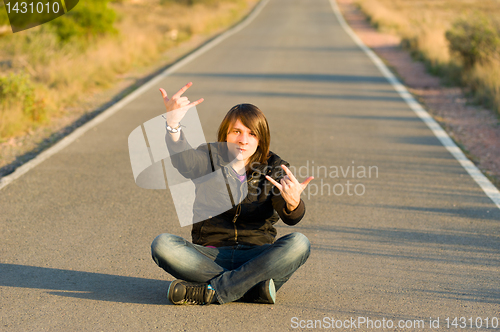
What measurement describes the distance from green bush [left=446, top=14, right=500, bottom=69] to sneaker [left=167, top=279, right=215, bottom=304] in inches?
381

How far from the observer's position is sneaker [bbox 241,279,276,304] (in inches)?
127

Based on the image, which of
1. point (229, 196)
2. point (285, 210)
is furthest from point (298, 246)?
point (229, 196)

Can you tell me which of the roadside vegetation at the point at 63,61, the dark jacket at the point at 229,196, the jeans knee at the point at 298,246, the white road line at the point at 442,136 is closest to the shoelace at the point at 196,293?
the dark jacket at the point at 229,196

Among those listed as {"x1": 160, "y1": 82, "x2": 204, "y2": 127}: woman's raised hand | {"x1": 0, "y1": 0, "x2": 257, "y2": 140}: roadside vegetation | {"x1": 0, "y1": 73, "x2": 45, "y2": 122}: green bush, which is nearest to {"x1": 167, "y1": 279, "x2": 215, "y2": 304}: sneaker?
{"x1": 160, "y1": 82, "x2": 204, "y2": 127}: woman's raised hand

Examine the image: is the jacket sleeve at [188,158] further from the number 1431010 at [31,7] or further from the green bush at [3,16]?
the green bush at [3,16]

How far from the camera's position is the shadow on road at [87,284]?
11.3ft

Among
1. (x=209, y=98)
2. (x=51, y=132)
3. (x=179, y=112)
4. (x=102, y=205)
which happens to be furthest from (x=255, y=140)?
(x=209, y=98)

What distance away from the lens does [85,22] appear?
15.5m

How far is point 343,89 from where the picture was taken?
35.6 ft

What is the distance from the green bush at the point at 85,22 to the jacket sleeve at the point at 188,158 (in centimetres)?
1236

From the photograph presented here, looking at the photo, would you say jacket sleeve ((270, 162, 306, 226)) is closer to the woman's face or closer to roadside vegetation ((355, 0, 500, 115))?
the woman's face

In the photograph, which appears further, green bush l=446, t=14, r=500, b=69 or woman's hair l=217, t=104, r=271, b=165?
green bush l=446, t=14, r=500, b=69

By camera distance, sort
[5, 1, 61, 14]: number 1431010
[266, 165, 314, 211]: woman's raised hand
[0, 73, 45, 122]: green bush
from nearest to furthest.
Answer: [266, 165, 314, 211]: woman's raised hand, [0, 73, 45, 122]: green bush, [5, 1, 61, 14]: number 1431010

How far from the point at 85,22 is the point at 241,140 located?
44.4 feet
